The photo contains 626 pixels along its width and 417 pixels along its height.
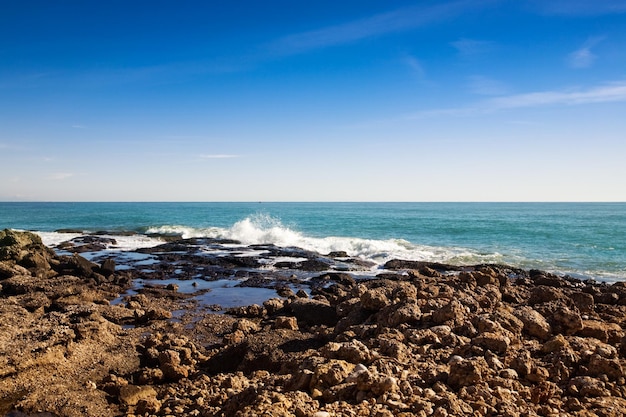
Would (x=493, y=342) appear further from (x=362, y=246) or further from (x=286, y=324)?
(x=362, y=246)

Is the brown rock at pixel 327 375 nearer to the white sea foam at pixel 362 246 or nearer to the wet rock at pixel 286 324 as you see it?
the wet rock at pixel 286 324

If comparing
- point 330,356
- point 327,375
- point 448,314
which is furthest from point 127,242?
point 327,375

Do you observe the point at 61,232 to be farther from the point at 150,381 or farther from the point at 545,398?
the point at 545,398

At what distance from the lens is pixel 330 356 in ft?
21.5

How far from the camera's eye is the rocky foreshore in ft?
17.5

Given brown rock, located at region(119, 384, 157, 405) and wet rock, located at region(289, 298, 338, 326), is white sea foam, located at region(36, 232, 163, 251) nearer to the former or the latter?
wet rock, located at region(289, 298, 338, 326)

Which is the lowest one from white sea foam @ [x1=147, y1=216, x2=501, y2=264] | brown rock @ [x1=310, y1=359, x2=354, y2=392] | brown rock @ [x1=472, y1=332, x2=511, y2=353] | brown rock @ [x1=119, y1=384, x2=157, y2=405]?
white sea foam @ [x1=147, y1=216, x2=501, y2=264]

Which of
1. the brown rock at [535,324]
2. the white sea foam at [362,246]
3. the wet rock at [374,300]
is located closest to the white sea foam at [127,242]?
the white sea foam at [362,246]

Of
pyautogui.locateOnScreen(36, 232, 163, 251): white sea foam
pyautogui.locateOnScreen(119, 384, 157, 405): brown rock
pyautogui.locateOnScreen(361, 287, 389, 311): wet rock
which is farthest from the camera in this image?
pyautogui.locateOnScreen(36, 232, 163, 251): white sea foam

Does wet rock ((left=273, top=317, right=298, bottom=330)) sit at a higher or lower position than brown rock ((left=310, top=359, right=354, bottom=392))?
lower

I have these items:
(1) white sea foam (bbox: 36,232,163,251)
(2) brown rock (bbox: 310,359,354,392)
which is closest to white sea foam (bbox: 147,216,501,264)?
(1) white sea foam (bbox: 36,232,163,251)

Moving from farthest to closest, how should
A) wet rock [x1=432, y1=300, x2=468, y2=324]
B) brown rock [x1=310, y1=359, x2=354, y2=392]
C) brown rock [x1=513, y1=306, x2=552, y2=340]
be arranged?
wet rock [x1=432, y1=300, x2=468, y2=324] < brown rock [x1=513, y1=306, x2=552, y2=340] < brown rock [x1=310, y1=359, x2=354, y2=392]

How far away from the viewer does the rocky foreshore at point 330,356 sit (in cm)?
533

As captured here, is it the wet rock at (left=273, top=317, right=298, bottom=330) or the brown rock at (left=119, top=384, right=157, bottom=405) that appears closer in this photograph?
the brown rock at (left=119, top=384, right=157, bottom=405)
